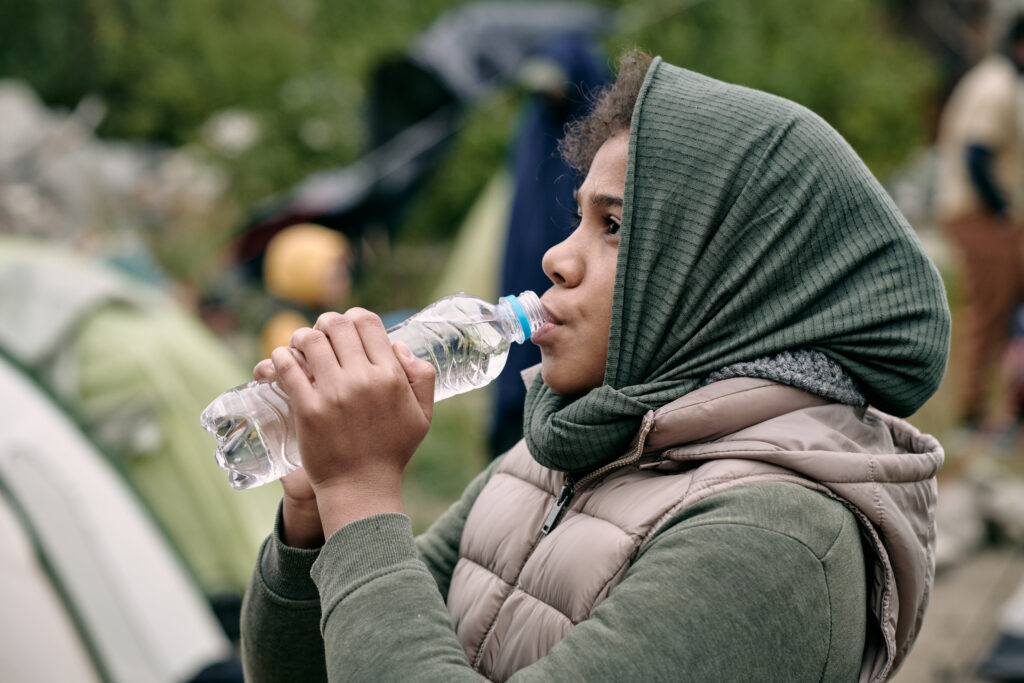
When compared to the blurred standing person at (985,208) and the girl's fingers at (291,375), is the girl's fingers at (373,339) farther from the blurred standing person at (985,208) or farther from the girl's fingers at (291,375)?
the blurred standing person at (985,208)

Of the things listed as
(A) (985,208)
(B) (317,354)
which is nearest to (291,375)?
(B) (317,354)

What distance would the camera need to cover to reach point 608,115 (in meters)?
1.54

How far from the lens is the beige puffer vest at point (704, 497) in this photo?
124cm

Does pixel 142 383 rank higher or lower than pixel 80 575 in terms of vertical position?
higher

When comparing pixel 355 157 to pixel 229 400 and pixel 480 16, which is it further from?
pixel 229 400

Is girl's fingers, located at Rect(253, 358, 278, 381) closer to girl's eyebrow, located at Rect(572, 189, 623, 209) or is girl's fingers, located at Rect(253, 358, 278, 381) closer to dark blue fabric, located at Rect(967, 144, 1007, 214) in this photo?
girl's eyebrow, located at Rect(572, 189, 623, 209)

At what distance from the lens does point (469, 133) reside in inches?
493

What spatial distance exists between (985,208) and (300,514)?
252 inches

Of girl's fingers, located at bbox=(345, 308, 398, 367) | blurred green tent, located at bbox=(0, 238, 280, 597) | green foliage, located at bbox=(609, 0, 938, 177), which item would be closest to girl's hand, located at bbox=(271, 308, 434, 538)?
girl's fingers, located at bbox=(345, 308, 398, 367)

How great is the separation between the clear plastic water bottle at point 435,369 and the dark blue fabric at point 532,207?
204cm

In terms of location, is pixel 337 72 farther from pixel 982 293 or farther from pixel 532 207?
pixel 532 207

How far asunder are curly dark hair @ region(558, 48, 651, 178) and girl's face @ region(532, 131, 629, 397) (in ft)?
0.19

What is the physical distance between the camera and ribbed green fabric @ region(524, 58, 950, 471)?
1.30m

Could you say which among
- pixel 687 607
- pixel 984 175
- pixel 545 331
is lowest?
pixel 984 175
